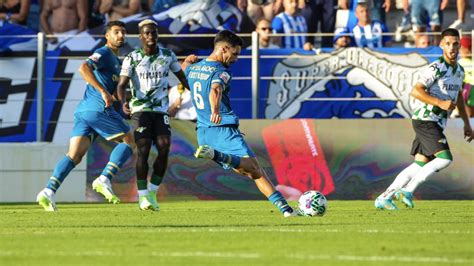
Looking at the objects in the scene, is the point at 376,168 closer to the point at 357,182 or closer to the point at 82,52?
the point at 357,182

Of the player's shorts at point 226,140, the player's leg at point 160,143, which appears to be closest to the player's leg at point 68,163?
the player's leg at point 160,143

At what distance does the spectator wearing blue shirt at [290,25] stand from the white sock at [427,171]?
5.86 meters

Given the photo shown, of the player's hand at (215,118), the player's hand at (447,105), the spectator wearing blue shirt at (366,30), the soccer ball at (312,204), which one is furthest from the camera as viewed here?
the spectator wearing blue shirt at (366,30)

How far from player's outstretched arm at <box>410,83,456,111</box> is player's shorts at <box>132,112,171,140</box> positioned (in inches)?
119

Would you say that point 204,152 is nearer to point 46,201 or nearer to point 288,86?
point 46,201

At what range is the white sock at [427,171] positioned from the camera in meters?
15.5

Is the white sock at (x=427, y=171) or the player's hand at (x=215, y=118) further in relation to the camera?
the white sock at (x=427, y=171)

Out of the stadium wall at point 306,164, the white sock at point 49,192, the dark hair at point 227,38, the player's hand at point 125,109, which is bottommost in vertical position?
the stadium wall at point 306,164

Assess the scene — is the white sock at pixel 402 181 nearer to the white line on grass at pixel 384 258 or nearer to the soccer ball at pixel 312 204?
the soccer ball at pixel 312 204

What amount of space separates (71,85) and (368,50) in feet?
15.5

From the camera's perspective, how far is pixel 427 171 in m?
15.5

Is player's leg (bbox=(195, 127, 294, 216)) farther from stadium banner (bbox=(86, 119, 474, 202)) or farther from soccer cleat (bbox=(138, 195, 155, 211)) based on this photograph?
stadium banner (bbox=(86, 119, 474, 202))

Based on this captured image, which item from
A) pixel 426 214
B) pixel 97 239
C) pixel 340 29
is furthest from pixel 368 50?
pixel 97 239

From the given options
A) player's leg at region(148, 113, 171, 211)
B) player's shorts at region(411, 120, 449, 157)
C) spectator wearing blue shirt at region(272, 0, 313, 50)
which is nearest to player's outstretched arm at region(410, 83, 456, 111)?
player's shorts at region(411, 120, 449, 157)
